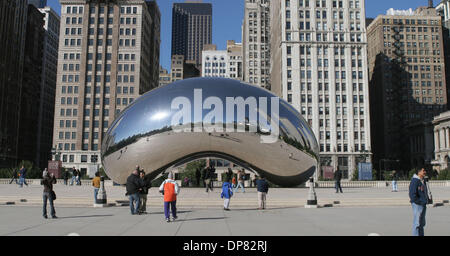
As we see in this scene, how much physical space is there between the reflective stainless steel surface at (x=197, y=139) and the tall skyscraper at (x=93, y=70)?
66821mm

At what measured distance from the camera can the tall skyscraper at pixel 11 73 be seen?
85.6 metres

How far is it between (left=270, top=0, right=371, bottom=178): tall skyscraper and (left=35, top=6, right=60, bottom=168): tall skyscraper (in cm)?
7540

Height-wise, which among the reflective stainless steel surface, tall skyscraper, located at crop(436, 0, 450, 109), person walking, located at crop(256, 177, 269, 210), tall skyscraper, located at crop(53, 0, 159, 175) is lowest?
person walking, located at crop(256, 177, 269, 210)

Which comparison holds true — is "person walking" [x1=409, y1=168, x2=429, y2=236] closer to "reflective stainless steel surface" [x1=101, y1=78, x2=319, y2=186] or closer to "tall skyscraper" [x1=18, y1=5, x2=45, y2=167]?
"reflective stainless steel surface" [x1=101, y1=78, x2=319, y2=186]

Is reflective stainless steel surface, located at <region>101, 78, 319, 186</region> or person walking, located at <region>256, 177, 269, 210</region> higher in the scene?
reflective stainless steel surface, located at <region>101, 78, 319, 186</region>

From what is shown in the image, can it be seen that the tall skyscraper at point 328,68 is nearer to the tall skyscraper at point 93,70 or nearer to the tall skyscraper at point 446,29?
the tall skyscraper at point 93,70

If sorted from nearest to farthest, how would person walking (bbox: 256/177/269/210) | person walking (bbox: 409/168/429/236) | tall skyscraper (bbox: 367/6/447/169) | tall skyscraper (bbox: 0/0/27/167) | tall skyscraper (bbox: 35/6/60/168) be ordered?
person walking (bbox: 409/168/429/236), person walking (bbox: 256/177/269/210), tall skyscraper (bbox: 0/0/27/167), tall skyscraper (bbox: 367/6/447/169), tall skyscraper (bbox: 35/6/60/168)

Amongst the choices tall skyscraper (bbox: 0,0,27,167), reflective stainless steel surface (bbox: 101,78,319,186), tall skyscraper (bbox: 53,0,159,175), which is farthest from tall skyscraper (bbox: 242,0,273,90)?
reflective stainless steel surface (bbox: 101,78,319,186)

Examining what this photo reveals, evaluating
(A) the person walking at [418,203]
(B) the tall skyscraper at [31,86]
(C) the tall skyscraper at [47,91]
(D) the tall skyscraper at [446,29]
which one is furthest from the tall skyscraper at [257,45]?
(A) the person walking at [418,203]

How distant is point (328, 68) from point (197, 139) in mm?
69027

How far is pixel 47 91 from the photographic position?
116500 millimetres

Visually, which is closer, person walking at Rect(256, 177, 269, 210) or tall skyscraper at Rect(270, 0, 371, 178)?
person walking at Rect(256, 177, 269, 210)

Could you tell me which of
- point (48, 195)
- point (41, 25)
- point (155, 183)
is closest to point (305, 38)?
point (155, 183)

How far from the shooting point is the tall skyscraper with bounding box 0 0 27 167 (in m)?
85.6
